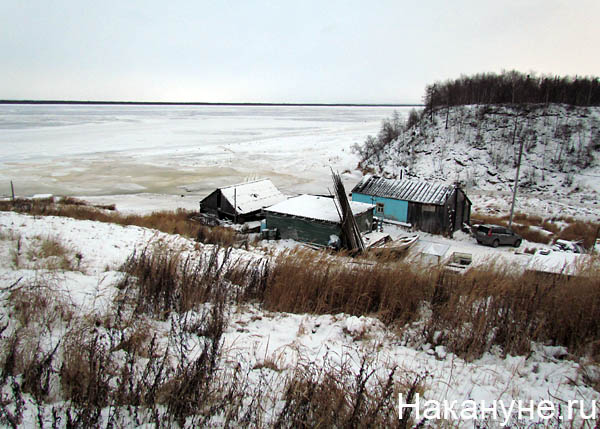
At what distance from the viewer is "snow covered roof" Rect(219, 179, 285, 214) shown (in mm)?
23828

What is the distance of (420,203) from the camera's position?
2408 centimetres

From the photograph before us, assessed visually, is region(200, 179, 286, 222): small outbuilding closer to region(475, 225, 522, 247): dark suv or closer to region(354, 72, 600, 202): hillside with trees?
region(475, 225, 522, 247): dark suv

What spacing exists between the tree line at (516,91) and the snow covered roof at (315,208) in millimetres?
48434

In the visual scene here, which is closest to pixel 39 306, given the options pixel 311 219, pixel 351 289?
pixel 351 289

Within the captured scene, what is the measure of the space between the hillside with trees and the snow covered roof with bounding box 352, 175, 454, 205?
18.6 meters

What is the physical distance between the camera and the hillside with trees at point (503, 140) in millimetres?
40312

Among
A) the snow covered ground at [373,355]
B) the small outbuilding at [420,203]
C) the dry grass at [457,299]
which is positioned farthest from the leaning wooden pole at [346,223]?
A: the small outbuilding at [420,203]

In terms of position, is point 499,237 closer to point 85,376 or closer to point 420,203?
point 420,203

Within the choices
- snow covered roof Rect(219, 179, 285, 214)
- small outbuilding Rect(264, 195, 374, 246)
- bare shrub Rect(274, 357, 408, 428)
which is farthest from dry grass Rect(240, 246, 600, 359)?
snow covered roof Rect(219, 179, 285, 214)

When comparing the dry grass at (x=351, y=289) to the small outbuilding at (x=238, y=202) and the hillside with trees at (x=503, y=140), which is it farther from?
the hillside with trees at (x=503, y=140)

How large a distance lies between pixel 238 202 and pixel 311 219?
775cm

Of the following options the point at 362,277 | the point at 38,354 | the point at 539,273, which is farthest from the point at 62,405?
the point at 539,273

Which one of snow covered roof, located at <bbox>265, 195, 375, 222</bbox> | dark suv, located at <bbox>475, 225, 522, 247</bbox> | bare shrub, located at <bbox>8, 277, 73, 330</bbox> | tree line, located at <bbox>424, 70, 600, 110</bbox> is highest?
tree line, located at <bbox>424, 70, 600, 110</bbox>

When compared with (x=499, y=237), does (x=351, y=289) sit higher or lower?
higher
